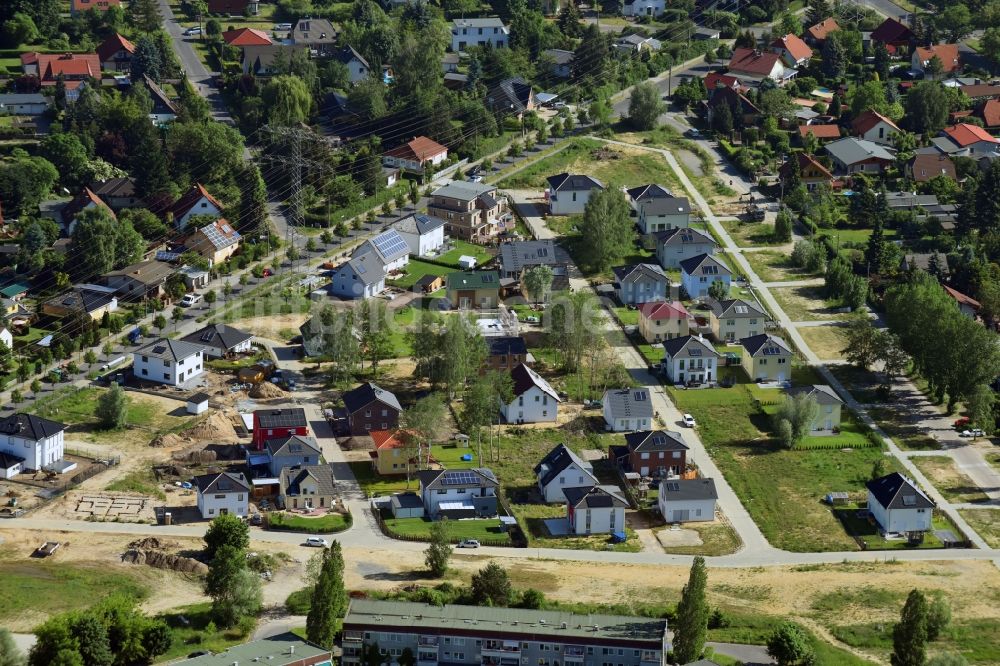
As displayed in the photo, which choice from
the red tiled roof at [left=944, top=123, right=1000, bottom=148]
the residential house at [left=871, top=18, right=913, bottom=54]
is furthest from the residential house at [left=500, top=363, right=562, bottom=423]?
the residential house at [left=871, top=18, right=913, bottom=54]

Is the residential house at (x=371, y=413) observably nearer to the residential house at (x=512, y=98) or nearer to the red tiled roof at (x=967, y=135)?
the residential house at (x=512, y=98)

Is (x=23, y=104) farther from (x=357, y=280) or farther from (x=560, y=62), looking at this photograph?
(x=560, y=62)

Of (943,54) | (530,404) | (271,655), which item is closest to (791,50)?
(943,54)

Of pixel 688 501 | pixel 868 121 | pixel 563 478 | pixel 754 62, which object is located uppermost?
pixel 754 62

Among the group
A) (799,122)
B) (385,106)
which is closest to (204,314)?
(385,106)

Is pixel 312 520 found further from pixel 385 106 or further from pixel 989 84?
pixel 989 84

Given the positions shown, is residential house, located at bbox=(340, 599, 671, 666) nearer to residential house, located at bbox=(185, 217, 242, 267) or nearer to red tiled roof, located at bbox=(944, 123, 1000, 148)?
residential house, located at bbox=(185, 217, 242, 267)
